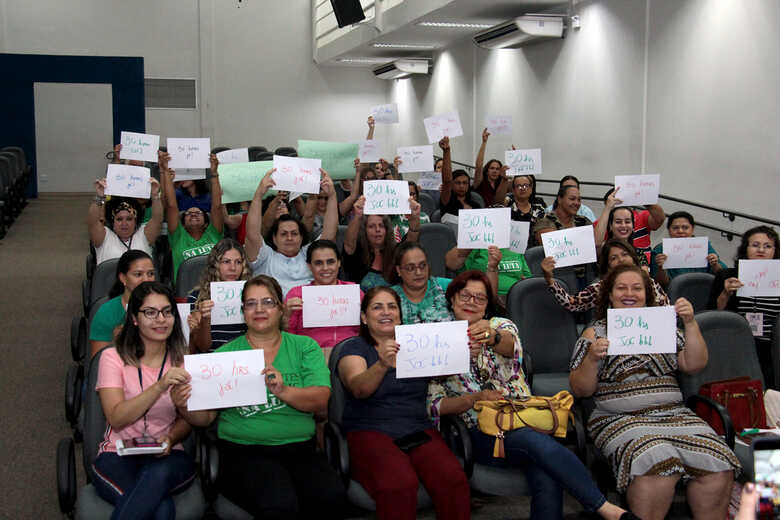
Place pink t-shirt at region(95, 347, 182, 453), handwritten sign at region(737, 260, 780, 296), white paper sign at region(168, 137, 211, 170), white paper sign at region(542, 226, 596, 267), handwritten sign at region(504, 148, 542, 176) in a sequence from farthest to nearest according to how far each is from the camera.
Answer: handwritten sign at region(504, 148, 542, 176) → white paper sign at region(168, 137, 211, 170) → white paper sign at region(542, 226, 596, 267) → handwritten sign at region(737, 260, 780, 296) → pink t-shirt at region(95, 347, 182, 453)

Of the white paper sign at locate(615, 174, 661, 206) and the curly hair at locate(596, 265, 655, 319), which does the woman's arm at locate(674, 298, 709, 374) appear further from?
the white paper sign at locate(615, 174, 661, 206)

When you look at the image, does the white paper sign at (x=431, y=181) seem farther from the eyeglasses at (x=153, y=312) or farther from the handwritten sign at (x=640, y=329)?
the eyeglasses at (x=153, y=312)

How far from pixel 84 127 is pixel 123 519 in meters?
13.4

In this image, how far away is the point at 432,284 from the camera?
13.7 ft

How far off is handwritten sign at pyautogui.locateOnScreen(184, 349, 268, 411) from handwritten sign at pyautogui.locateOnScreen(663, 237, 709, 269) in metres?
3.14

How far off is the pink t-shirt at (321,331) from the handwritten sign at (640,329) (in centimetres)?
130

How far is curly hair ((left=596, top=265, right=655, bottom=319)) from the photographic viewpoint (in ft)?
11.8

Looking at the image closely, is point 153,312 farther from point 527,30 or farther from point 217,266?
point 527,30

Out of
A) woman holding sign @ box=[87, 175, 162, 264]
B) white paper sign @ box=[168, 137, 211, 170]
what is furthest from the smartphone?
white paper sign @ box=[168, 137, 211, 170]

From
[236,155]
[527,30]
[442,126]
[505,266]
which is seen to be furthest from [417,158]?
[527,30]

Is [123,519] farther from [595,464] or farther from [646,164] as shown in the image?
[646,164]

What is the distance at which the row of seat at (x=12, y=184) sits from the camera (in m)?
10.0

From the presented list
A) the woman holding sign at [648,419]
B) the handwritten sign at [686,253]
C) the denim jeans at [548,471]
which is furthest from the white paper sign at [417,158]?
the denim jeans at [548,471]

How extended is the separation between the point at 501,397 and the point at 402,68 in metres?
11.2
